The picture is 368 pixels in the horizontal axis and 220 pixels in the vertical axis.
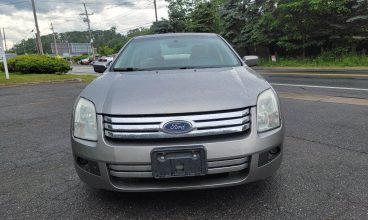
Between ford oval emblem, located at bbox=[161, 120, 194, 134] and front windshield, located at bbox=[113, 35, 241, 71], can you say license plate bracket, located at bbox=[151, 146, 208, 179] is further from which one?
front windshield, located at bbox=[113, 35, 241, 71]

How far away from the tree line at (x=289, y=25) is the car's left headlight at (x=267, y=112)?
1748cm

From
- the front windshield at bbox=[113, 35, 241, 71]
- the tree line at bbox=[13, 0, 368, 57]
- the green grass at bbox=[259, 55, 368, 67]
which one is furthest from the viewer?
the tree line at bbox=[13, 0, 368, 57]

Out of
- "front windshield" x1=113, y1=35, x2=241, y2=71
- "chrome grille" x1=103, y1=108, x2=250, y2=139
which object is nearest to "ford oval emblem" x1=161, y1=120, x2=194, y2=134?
"chrome grille" x1=103, y1=108, x2=250, y2=139

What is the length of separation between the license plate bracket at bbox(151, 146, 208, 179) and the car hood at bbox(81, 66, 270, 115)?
0.91 feet

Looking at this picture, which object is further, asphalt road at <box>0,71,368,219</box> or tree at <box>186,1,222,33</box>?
tree at <box>186,1,222,33</box>

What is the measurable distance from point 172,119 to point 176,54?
5.23 feet

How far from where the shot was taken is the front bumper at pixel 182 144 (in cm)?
219

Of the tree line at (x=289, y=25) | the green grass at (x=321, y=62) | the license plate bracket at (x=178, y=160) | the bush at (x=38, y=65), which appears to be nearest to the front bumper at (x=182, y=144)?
the license plate bracket at (x=178, y=160)

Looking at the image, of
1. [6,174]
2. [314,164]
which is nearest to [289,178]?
[314,164]

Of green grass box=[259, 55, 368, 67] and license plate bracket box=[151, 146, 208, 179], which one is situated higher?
license plate bracket box=[151, 146, 208, 179]

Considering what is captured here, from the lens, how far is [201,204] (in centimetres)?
259

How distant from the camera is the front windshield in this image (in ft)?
11.1

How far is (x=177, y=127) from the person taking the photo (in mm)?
2203

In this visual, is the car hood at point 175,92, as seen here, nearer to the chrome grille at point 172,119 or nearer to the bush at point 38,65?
the chrome grille at point 172,119
